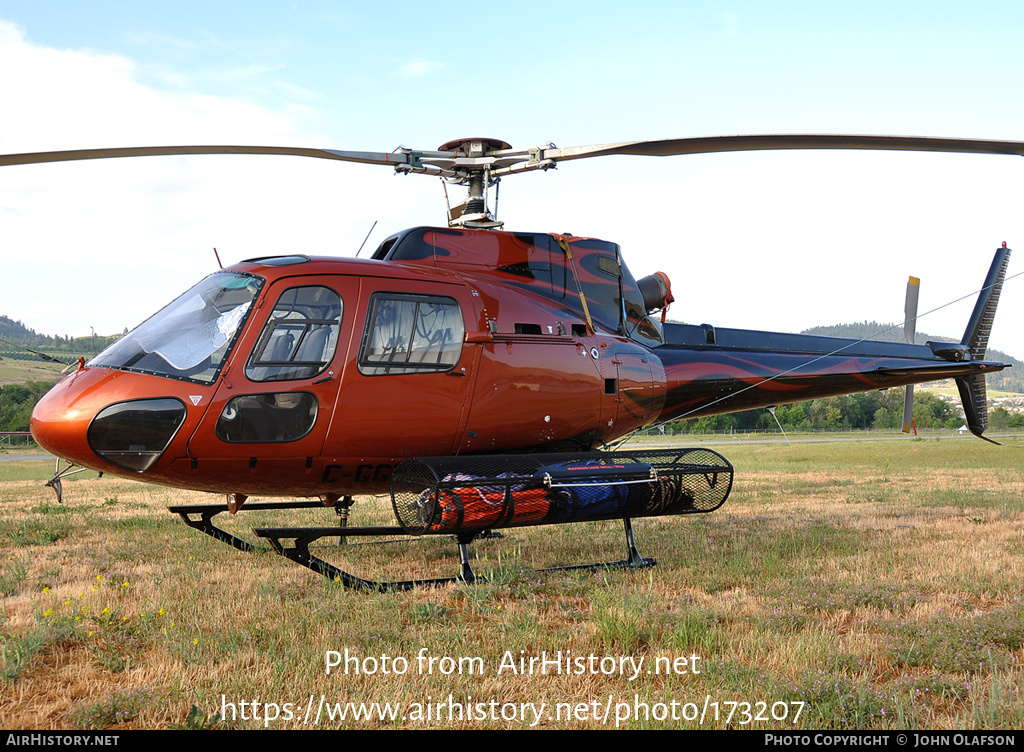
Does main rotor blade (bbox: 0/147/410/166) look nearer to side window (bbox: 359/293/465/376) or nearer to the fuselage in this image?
the fuselage

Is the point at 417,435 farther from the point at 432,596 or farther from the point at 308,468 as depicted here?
the point at 432,596

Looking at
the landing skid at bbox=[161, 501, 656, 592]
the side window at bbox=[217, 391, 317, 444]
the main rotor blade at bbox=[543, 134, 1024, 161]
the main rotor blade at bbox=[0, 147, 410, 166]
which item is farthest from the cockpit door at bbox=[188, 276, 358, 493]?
the main rotor blade at bbox=[543, 134, 1024, 161]

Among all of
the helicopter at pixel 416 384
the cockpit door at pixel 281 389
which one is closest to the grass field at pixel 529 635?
the helicopter at pixel 416 384

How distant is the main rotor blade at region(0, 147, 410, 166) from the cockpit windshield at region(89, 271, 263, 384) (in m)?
1.23

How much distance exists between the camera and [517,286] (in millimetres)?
7961

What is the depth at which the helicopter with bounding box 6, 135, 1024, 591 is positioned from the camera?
19.2 ft

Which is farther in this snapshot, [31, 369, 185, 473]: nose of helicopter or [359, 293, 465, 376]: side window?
[359, 293, 465, 376]: side window

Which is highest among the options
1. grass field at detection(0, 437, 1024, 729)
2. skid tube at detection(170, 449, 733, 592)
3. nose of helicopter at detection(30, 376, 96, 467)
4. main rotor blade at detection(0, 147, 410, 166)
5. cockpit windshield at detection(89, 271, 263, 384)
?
main rotor blade at detection(0, 147, 410, 166)

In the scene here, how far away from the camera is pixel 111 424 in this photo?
559cm

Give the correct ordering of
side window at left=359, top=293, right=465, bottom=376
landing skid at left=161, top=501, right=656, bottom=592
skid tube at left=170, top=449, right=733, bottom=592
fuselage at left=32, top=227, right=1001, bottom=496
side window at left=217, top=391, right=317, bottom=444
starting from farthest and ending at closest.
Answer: side window at left=359, top=293, right=465, bottom=376 → landing skid at left=161, top=501, right=656, bottom=592 → skid tube at left=170, top=449, right=733, bottom=592 → side window at left=217, top=391, right=317, bottom=444 → fuselage at left=32, top=227, right=1001, bottom=496

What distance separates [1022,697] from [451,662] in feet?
11.3

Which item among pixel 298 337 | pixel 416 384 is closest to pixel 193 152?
pixel 298 337

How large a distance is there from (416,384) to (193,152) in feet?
9.92
